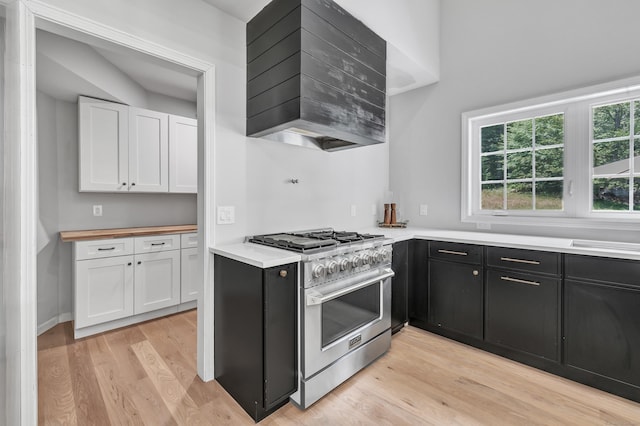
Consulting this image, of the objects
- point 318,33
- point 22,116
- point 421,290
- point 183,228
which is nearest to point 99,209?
point 183,228

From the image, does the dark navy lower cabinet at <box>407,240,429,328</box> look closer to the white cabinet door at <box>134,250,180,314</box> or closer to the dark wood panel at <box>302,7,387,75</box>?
the dark wood panel at <box>302,7,387,75</box>

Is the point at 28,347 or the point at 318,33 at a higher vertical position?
the point at 318,33

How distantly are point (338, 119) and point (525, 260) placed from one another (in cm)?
173

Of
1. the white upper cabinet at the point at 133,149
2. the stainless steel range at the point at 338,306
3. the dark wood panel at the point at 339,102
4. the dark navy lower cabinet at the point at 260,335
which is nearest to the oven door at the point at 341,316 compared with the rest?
the stainless steel range at the point at 338,306

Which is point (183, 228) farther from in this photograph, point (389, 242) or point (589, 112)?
point (589, 112)

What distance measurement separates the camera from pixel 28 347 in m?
1.41

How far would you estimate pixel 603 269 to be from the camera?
1906 millimetres

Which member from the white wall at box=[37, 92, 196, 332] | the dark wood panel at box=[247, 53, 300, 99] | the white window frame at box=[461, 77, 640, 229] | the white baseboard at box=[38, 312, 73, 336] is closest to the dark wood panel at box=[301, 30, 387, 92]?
the dark wood panel at box=[247, 53, 300, 99]

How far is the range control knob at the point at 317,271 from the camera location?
1.79m

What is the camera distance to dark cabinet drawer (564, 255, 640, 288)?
182 centimetres

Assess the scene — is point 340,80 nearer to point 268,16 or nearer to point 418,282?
point 268,16

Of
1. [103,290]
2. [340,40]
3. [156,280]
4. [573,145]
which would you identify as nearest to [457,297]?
[573,145]

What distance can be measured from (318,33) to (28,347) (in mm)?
2280

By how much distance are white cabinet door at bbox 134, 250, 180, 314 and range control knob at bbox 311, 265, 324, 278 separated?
83.0 inches
